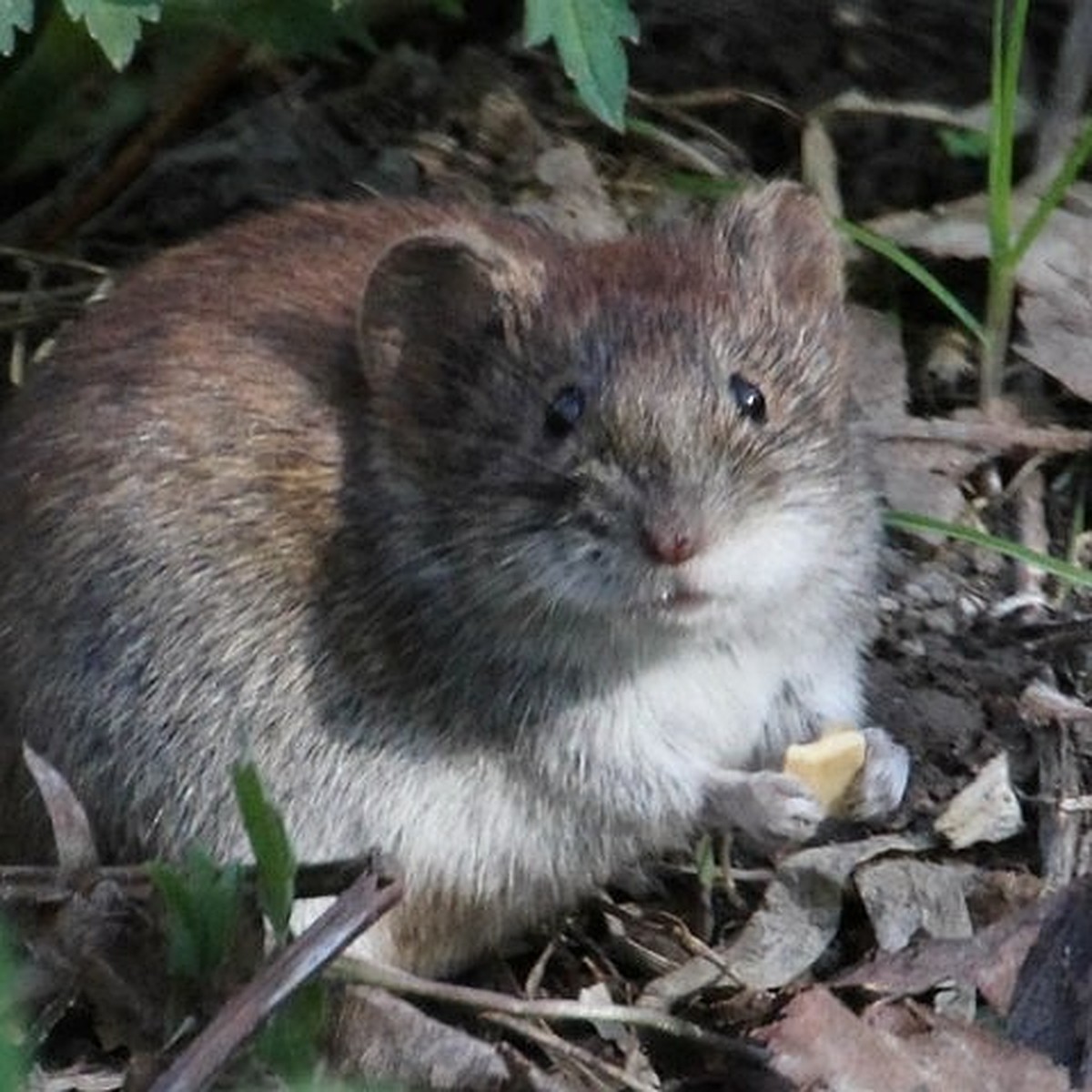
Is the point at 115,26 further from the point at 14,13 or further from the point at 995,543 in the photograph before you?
the point at 995,543

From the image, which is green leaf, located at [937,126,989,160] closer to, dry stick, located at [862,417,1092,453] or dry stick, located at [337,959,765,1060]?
dry stick, located at [862,417,1092,453]

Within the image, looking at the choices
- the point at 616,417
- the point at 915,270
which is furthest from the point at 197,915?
the point at 915,270

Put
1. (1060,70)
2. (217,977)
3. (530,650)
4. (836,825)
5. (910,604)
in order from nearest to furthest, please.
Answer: (217,977)
(530,650)
(836,825)
(910,604)
(1060,70)

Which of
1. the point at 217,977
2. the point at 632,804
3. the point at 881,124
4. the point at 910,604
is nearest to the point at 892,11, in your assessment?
the point at 881,124

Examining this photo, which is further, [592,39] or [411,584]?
[592,39]

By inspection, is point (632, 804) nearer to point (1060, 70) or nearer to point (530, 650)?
point (530, 650)

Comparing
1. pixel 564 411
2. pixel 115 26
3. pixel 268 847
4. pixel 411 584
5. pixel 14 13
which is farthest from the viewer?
pixel 115 26
